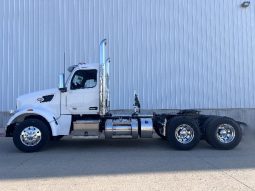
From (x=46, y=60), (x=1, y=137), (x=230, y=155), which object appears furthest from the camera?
(x=46, y=60)

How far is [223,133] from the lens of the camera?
13.4 m

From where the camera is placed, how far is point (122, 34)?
20.3 meters

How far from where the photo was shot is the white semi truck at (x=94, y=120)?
13.2m

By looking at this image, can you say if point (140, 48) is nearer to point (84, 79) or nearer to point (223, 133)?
point (84, 79)

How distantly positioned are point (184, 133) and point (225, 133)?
4.28ft

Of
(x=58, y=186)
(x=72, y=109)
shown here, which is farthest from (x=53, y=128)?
(x=58, y=186)

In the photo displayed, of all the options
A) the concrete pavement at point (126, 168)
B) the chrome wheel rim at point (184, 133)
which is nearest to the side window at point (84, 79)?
the concrete pavement at point (126, 168)

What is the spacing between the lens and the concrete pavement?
8.29 m

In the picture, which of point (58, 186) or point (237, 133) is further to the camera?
point (237, 133)

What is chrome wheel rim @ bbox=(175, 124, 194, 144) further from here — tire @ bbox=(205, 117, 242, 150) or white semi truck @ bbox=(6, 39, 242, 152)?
tire @ bbox=(205, 117, 242, 150)

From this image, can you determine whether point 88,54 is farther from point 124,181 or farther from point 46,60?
point 124,181

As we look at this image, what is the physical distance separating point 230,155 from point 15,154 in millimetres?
6312

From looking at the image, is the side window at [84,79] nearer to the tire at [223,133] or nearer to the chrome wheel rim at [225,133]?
the tire at [223,133]

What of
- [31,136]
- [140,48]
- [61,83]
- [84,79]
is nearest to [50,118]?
[31,136]
